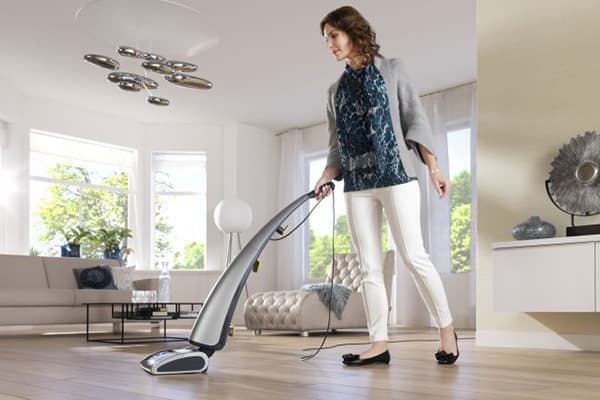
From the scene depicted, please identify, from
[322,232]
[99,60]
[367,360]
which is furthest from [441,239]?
[367,360]

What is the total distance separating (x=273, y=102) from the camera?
9.02 m

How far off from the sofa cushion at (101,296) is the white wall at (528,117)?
12.5 feet

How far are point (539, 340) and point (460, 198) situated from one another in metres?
4.42

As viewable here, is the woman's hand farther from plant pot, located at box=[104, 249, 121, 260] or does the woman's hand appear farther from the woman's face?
plant pot, located at box=[104, 249, 121, 260]

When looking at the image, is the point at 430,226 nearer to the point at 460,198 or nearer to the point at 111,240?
the point at 460,198

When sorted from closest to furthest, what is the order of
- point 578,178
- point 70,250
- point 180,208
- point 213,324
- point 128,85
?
point 213,324, point 578,178, point 128,85, point 70,250, point 180,208

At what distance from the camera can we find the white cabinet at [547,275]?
11.6 ft

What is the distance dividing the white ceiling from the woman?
112 inches

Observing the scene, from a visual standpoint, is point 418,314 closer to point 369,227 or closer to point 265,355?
point 265,355

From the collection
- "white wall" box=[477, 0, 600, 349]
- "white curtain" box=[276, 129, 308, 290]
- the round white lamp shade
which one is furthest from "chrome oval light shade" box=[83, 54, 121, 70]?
"white curtain" box=[276, 129, 308, 290]

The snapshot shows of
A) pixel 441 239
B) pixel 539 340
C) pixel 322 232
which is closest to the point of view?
pixel 539 340

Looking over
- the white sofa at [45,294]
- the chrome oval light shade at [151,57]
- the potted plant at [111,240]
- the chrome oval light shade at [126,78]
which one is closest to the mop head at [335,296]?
the white sofa at [45,294]

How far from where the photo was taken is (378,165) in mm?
2734

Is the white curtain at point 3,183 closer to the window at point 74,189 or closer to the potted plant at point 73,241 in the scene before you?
the window at point 74,189
